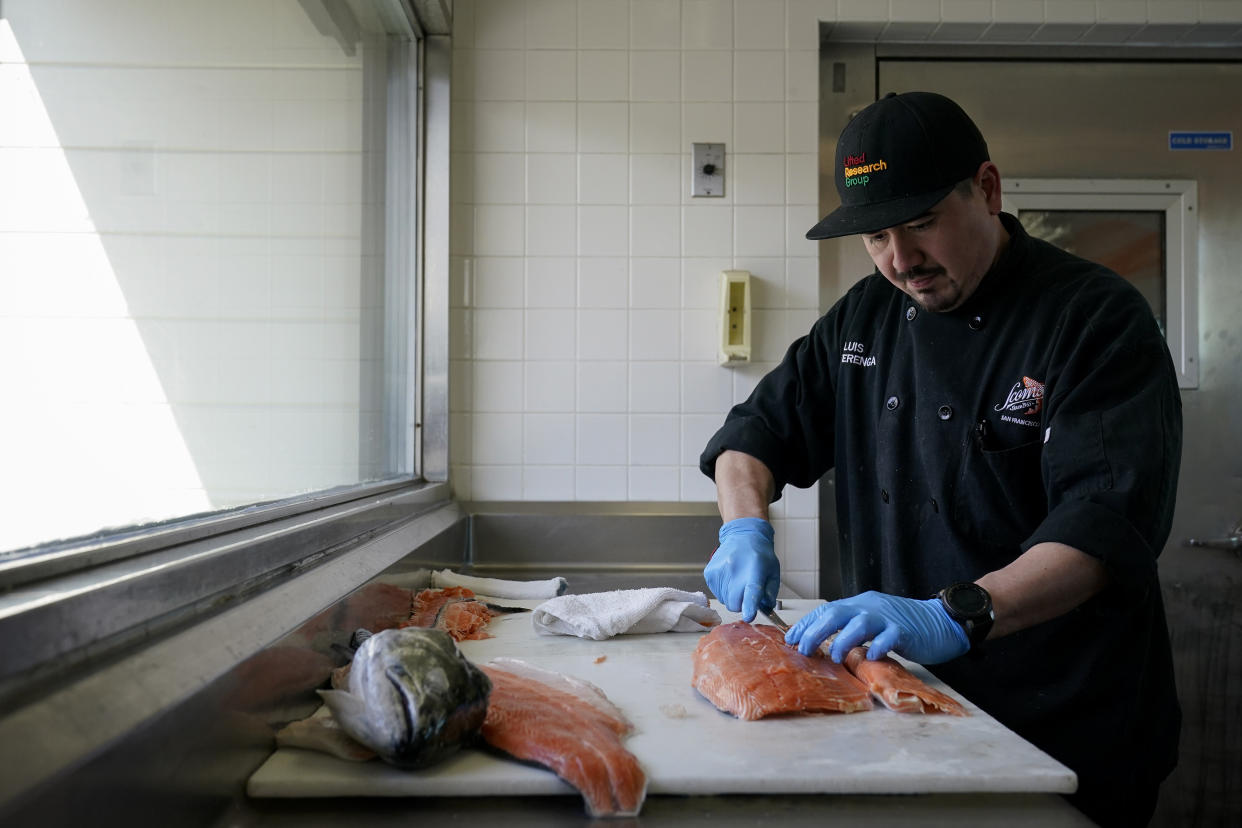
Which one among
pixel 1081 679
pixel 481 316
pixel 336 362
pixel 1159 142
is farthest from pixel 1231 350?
pixel 336 362

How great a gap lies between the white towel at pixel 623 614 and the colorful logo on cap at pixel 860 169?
858 mm

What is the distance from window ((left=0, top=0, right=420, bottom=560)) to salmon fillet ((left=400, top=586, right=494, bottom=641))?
0.36 metres

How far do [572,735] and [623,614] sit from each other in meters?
0.65

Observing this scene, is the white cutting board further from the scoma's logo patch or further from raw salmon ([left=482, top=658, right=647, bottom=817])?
the scoma's logo patch

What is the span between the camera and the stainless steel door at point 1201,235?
3127mm

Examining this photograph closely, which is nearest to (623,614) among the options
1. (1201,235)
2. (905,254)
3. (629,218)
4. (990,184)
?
(905,254)

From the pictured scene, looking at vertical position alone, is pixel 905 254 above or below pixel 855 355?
above

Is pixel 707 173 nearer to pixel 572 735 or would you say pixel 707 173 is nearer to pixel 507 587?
pixel 507 587

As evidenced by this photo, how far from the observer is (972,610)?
1419 mm

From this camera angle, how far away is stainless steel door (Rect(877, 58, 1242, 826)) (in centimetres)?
313

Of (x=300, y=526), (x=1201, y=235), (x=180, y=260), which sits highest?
(x=1201, y=235)

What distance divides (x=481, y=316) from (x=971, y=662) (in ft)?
6.58

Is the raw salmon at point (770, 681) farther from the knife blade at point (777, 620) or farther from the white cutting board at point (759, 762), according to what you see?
the knife blade at point (777, 620)

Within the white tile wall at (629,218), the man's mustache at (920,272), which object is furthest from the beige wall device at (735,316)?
the man's mustache at (920,272)
